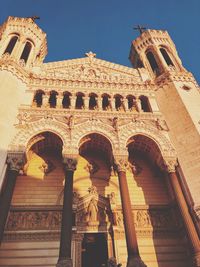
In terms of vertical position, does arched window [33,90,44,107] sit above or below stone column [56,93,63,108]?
above

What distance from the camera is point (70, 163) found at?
371 inches

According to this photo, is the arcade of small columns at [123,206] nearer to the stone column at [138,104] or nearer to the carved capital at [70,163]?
the carved capital at [70,163]

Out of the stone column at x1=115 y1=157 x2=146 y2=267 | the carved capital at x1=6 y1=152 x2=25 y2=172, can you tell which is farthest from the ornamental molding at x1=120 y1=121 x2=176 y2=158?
the carved capital at x1=6 y1=152 x2=25 y2=172

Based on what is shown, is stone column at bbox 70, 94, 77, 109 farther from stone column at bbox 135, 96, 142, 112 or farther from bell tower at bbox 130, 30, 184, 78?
bell tower at bbox 130, 30, 184, 78

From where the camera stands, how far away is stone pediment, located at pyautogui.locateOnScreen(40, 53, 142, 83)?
1419 cm

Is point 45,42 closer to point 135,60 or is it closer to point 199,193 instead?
point 135,60

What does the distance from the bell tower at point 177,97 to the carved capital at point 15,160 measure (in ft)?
21.8

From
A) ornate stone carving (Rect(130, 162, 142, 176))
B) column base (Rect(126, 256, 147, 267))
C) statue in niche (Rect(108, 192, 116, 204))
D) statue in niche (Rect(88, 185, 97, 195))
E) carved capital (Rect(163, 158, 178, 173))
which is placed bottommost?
column base (Rect(126, 256, 147, 267))

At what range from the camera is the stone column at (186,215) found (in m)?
7.57

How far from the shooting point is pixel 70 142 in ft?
33.1

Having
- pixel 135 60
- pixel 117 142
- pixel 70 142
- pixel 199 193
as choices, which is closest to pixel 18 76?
pixel 70 142

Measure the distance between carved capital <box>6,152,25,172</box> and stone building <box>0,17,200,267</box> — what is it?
1.6 inches

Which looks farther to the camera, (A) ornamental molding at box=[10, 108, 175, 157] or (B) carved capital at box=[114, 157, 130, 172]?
(A) ornamental molding at box=[10, 108, 175, 157]

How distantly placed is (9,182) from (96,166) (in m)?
4.35
